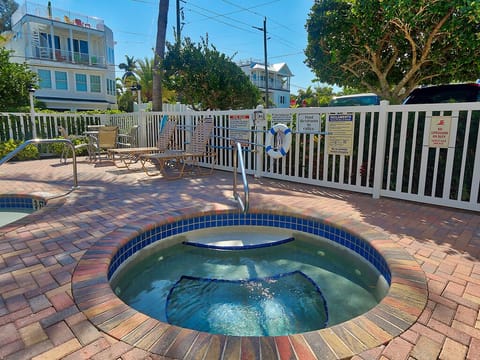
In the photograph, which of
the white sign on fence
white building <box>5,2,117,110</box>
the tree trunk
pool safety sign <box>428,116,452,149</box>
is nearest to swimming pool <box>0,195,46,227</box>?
the white sign on fence

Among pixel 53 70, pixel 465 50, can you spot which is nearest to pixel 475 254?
pixel 465 50

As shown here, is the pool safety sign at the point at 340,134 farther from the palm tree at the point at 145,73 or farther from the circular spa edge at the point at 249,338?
the palm tree at the point at 145,73

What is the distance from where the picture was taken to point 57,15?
2250cm

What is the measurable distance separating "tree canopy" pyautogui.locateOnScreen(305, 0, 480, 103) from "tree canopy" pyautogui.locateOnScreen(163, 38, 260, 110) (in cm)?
246

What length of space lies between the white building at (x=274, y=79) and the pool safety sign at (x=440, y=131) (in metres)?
33.9

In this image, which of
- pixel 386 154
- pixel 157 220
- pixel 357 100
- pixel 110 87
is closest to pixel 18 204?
pixel 157 220

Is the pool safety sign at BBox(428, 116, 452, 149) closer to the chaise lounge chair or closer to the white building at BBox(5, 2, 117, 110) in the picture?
the chaise lounge chair

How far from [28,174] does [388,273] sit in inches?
264

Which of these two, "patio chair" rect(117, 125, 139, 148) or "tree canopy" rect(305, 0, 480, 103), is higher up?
"tree canopy" rect(305, 0, 480, 103)

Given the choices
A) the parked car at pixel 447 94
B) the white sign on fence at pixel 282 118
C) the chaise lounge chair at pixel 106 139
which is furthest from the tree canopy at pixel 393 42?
the chaise lounge chair at pixel 106 139

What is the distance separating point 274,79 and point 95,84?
24.0 m

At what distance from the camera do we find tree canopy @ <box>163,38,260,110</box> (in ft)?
33.3

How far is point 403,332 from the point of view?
5.23ft

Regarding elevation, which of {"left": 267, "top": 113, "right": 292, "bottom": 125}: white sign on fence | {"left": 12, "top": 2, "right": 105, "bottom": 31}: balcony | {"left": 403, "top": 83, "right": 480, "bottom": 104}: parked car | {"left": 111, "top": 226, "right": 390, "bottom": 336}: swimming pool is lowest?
{"left": 111, "top": 226, "right": 390, "bottom": 336}: swimming pool
